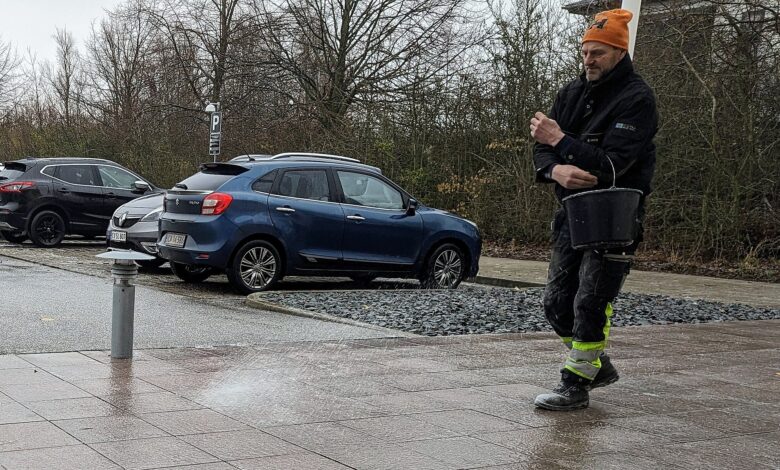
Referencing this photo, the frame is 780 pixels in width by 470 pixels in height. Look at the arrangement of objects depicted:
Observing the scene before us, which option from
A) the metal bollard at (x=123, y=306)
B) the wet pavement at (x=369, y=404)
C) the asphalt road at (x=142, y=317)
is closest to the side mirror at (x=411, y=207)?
the asphalt road at (x=142, y=317)

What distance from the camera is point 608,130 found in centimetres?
524

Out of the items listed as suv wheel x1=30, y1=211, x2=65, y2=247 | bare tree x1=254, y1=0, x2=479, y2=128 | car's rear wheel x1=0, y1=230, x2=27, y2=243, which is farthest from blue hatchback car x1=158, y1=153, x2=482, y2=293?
bare tree x1=254, y1=0, x2=479, y2=128

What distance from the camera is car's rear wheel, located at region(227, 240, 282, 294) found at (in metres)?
11.5

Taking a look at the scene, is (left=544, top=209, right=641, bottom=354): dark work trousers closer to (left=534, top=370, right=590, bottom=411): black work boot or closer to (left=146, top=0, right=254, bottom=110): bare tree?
(left=534, top=370, right=590, bottom=411): black work boot

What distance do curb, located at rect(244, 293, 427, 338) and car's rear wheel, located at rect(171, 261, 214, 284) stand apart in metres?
2.35

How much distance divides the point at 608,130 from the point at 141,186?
15090mm

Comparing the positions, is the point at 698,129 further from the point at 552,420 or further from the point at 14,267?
A: the point at 552,420

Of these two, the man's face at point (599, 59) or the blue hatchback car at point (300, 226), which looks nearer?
the man's face at point (599, 59)

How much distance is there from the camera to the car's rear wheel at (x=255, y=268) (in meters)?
11.5

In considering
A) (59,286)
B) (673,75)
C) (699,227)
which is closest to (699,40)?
(673,75)

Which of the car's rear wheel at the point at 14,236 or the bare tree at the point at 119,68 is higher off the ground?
the bare tree at the point at 119,68

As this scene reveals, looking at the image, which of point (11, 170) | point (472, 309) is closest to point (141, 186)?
point (11, 170)

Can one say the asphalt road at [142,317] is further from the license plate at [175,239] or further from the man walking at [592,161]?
the man walking at [592,161]

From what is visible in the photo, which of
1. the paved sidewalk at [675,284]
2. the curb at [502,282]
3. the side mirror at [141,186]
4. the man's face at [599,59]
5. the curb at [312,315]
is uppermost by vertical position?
the man's face at [599,59]
